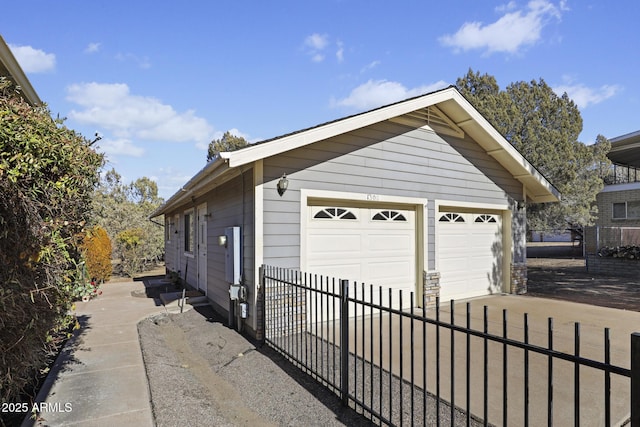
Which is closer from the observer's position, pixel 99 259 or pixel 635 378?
pixel 635 378

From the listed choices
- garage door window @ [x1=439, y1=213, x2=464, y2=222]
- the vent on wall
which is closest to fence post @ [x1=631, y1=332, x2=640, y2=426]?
the vent on wall

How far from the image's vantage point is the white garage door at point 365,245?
21.9 ft

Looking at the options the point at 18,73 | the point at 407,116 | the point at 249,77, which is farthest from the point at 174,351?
the point at 249,77

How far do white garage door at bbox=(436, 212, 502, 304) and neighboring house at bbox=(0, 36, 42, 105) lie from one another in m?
7.93

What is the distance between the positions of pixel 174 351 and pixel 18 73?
4.20m

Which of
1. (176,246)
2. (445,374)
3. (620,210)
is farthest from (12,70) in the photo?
(620,210)

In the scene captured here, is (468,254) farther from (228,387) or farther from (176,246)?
(176,246)

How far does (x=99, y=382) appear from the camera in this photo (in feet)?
13.1

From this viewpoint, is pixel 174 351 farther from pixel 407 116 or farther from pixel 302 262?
pixel 407 116

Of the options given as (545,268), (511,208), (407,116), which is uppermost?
(407,116)

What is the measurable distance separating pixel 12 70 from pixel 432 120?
7.48m

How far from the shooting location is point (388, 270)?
7.56 meters

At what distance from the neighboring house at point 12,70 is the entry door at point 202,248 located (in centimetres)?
480

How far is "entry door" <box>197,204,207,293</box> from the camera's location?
30.0 ft
